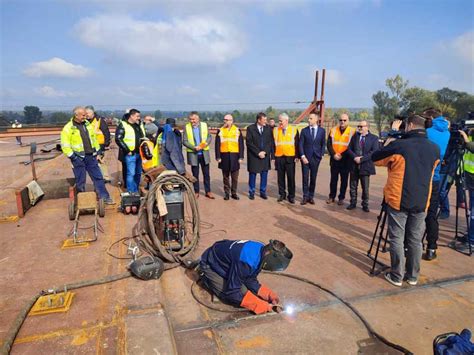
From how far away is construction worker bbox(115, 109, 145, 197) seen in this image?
6.79 m

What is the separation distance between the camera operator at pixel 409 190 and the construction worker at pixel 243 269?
166 centimetres

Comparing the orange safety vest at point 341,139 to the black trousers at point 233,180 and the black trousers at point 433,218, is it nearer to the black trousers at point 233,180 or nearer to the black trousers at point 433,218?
the black trousers at point 233,180

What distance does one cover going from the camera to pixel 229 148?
24.0ft

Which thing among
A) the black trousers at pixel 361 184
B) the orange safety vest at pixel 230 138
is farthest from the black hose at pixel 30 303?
the black trousers at pixel 361 184

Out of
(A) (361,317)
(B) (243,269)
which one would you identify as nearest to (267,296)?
(B) (243,269)

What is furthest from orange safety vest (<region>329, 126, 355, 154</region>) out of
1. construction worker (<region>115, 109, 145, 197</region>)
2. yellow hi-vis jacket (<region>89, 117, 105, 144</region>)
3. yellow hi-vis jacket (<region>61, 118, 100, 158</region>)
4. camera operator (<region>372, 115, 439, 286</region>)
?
yellow hi-vis jacket (<region>89, 117, 105, 144</region>)

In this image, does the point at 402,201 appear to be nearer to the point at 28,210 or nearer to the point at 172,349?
the point at 172,349

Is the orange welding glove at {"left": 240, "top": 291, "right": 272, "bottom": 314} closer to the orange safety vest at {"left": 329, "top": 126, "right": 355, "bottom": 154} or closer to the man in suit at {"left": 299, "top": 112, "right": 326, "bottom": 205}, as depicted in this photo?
the man in suit at {"left": 299, "top": 112, "right": 326, "bottom": 205}

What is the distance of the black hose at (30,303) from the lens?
2.72 metres

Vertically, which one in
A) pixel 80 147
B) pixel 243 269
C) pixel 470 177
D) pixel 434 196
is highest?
pixel 80 147

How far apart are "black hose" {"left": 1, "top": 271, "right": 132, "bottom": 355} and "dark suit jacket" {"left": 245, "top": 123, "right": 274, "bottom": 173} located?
4.12m

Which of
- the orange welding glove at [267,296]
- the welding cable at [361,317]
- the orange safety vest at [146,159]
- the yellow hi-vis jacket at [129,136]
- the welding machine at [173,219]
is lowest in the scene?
the welding cable at [361,317]

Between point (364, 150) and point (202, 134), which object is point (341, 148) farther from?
point (202, 134)

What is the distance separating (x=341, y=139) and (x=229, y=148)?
2.44 m
